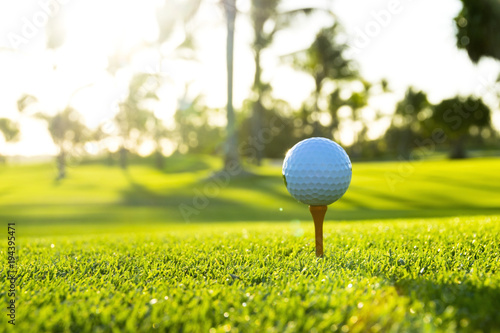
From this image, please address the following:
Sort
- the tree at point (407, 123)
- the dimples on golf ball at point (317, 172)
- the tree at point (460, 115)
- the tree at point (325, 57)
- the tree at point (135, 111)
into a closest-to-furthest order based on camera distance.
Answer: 1. the dimples on golf ball at point (317, 172)
2. the tree at point (135, 111)
3. the tree at point (325, 57)
4. the tree at point (460, 115)
5. the tree at point (407, 123)

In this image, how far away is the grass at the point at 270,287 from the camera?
2209mm

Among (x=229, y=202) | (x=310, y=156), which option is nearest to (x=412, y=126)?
(x=229, y=202)

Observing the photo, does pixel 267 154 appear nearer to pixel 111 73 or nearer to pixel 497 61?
pixel 111 73

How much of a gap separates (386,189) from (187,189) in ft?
31.3

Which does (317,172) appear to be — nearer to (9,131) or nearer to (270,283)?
(270,283)

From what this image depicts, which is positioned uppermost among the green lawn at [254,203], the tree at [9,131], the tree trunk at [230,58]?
the tree trunk at [230,58]

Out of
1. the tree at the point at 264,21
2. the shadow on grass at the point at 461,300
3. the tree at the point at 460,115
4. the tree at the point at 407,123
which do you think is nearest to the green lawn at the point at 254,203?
the shadow on grass at the point at 461,300

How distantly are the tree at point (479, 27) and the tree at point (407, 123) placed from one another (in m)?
32.6

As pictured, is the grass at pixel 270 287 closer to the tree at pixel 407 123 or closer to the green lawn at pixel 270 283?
the green lawn at pixel 270 283

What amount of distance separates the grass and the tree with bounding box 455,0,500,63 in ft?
57.1

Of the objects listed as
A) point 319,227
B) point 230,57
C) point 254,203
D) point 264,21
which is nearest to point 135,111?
point 264,21

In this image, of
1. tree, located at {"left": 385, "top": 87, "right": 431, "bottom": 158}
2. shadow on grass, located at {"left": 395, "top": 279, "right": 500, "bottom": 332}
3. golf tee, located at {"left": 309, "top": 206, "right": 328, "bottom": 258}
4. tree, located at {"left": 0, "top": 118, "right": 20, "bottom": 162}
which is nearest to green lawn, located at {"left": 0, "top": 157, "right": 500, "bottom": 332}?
shadow on grass, located at {"left": 395, "top": 279, "right": 500, "bottom": 332}

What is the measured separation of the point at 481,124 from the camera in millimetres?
39781

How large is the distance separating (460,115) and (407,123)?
20.4 metres
